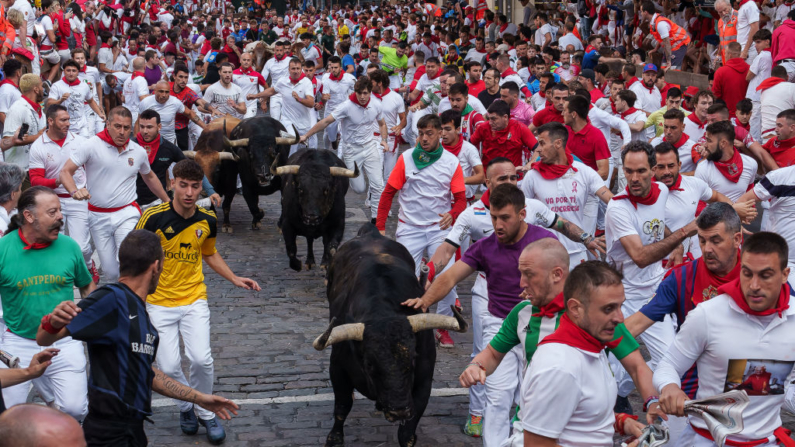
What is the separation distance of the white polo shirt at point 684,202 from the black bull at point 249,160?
761 centimetres

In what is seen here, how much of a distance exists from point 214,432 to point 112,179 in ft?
11.2

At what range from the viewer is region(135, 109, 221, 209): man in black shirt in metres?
10.0

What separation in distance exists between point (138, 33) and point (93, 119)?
393 inches

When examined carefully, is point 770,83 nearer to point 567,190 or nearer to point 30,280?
point 567,190

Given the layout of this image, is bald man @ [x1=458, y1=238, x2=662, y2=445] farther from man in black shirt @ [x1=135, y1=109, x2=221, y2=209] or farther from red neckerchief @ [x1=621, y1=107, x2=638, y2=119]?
red neckerchief @ [x1=621, y1=107, x2=638, y2=119]

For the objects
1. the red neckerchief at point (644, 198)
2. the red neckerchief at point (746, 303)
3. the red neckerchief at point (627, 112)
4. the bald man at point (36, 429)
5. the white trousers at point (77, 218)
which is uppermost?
the bald man at point (36, 429)

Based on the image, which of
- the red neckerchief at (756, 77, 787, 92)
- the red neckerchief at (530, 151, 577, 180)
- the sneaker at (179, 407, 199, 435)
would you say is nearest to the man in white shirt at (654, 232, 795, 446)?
the red neckerchief at (530, 151, 577, 180)

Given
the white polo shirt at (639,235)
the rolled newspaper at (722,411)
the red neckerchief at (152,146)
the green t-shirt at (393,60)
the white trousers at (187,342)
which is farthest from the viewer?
the green t-shirt at (393,60)

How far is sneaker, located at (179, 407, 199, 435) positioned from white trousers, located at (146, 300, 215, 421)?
0.06m

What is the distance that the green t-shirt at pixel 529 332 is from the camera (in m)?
4.61

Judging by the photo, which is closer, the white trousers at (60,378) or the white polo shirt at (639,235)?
the white trousers at (60,378)

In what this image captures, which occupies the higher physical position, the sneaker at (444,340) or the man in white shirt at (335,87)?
the man in white shirt at (335,87)

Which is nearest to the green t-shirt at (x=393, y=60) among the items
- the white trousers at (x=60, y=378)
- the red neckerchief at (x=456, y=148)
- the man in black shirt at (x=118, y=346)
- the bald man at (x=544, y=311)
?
the red neckerchief at (x=456, y=148)

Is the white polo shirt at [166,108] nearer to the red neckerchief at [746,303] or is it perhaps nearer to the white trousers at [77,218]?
the white trousers at [77,218]
